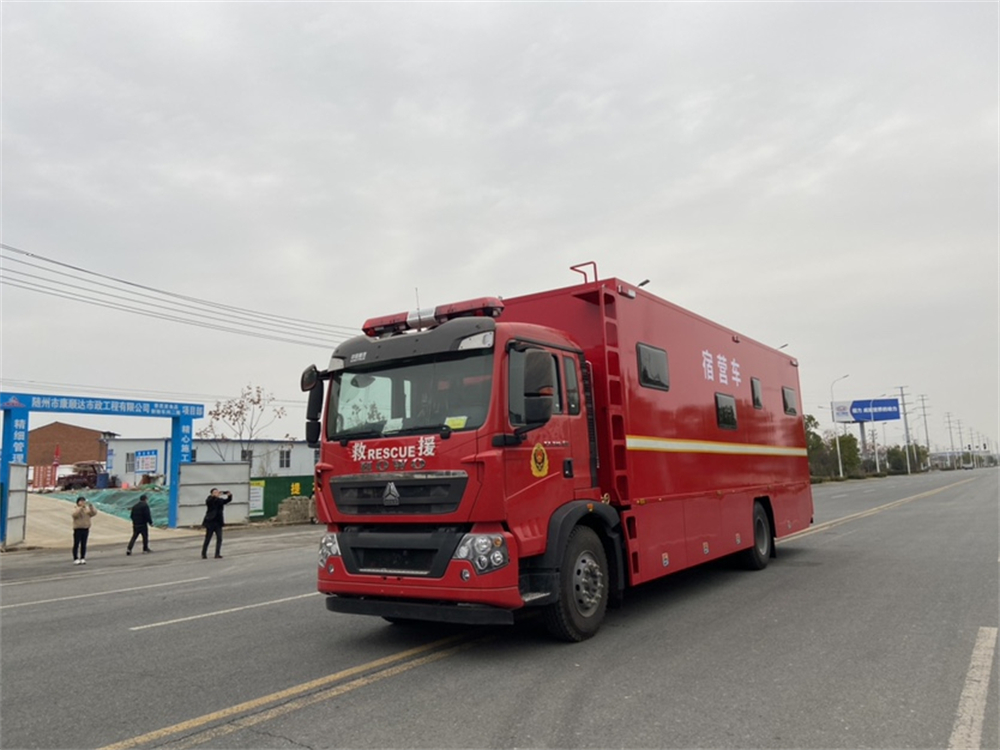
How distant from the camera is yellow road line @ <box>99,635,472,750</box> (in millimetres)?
4195

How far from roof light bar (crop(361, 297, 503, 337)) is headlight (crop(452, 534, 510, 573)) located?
2034 millimetres

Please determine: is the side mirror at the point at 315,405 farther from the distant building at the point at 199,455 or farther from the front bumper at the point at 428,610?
the distant building at the point at 199,455

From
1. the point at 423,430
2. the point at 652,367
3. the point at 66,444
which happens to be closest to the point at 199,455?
the point at 66,444

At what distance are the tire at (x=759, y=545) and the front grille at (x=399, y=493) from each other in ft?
20.5

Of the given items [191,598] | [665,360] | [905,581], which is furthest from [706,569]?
[191,598]

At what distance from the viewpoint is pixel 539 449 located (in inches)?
235

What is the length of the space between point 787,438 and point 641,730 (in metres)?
9.15

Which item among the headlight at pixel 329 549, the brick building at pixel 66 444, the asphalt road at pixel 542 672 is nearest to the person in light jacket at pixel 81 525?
the asphalt road at pixel 542 672

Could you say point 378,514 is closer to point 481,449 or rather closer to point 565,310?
point 481,449

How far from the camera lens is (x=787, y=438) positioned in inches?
477

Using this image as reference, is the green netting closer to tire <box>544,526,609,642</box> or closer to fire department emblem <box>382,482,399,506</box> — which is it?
fire department emblem <box>382,482,399,506</box>

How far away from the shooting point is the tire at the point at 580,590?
5.92 metres

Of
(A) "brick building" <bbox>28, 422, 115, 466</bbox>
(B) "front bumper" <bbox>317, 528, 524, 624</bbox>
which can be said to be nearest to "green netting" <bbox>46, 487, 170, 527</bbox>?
(B) "front bumper" <bbox>317, 528, 524, 624</bbox>

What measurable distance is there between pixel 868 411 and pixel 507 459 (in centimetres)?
8981
